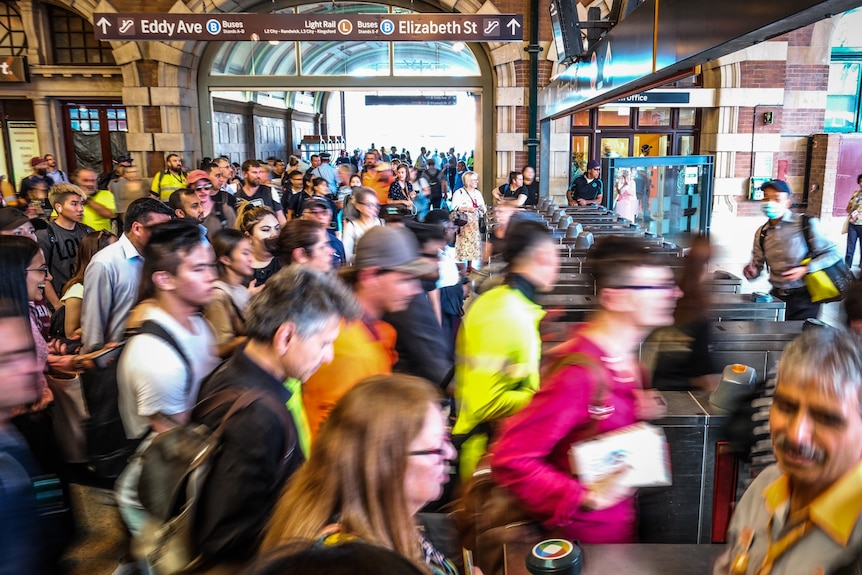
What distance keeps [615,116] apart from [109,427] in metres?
15.1

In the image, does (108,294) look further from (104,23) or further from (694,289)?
(104,23)

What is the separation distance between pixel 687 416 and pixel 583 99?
14.3 feet

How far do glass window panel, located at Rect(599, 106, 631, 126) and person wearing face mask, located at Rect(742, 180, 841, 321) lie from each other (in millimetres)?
10631

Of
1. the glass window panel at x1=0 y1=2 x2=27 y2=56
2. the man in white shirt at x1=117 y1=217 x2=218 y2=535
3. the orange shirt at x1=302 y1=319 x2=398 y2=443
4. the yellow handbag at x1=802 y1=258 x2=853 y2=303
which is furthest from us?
the glass window panel at x1=0 y1=2 x2=27 y2=56

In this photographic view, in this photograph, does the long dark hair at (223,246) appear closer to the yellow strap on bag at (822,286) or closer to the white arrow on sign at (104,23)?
the yellow strap on bag at (822,286)

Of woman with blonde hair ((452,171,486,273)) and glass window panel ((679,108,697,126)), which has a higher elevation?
glass window panel ((679,108,697,126))

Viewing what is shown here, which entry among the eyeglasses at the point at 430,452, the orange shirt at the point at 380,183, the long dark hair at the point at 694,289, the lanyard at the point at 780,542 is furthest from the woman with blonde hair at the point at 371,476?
the orange shirt at the point at 380,183

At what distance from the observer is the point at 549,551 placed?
182 centimetres

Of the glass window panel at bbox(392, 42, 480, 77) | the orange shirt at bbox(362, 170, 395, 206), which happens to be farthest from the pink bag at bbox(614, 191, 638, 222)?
the glass window panel at bbox(392, 42, 480, 77)

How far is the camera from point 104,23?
1029 centimetres

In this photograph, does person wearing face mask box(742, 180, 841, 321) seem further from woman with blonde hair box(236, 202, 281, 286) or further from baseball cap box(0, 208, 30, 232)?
baseball cap box(0, 208, 30, 232)

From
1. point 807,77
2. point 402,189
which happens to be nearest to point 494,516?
point 402,189

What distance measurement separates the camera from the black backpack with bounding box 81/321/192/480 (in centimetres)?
251

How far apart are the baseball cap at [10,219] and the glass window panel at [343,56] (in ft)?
43.2
